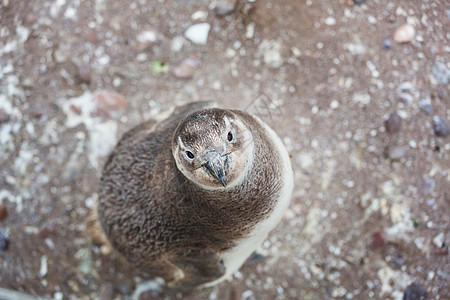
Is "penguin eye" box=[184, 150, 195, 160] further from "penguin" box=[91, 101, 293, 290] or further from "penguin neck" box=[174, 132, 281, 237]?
"penguin neck" box=[174, 132, 281, 237]

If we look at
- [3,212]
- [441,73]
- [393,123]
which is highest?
[3,212]

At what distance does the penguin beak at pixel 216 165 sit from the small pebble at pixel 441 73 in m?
2.05

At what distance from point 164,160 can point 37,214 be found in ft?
4.97

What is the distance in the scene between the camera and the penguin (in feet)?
5.59

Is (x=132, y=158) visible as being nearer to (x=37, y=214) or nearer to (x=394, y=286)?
(x=37, y=214)

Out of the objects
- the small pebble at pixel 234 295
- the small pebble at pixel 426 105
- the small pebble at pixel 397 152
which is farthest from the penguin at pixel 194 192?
the small pebble at pixel 426 105

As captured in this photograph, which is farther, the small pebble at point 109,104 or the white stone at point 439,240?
the small pebble at point 109,104

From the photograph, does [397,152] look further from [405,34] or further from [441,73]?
[405,34]

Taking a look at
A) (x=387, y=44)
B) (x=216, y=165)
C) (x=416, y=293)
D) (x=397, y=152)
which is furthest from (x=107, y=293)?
(x=387, y=44)

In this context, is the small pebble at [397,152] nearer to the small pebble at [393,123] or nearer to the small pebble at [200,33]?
the small pebble at [393,123]

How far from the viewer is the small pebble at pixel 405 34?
303cm

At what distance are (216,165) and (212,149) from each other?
0.06 meters

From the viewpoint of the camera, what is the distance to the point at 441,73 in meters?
3.01

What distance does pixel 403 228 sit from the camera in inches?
116
